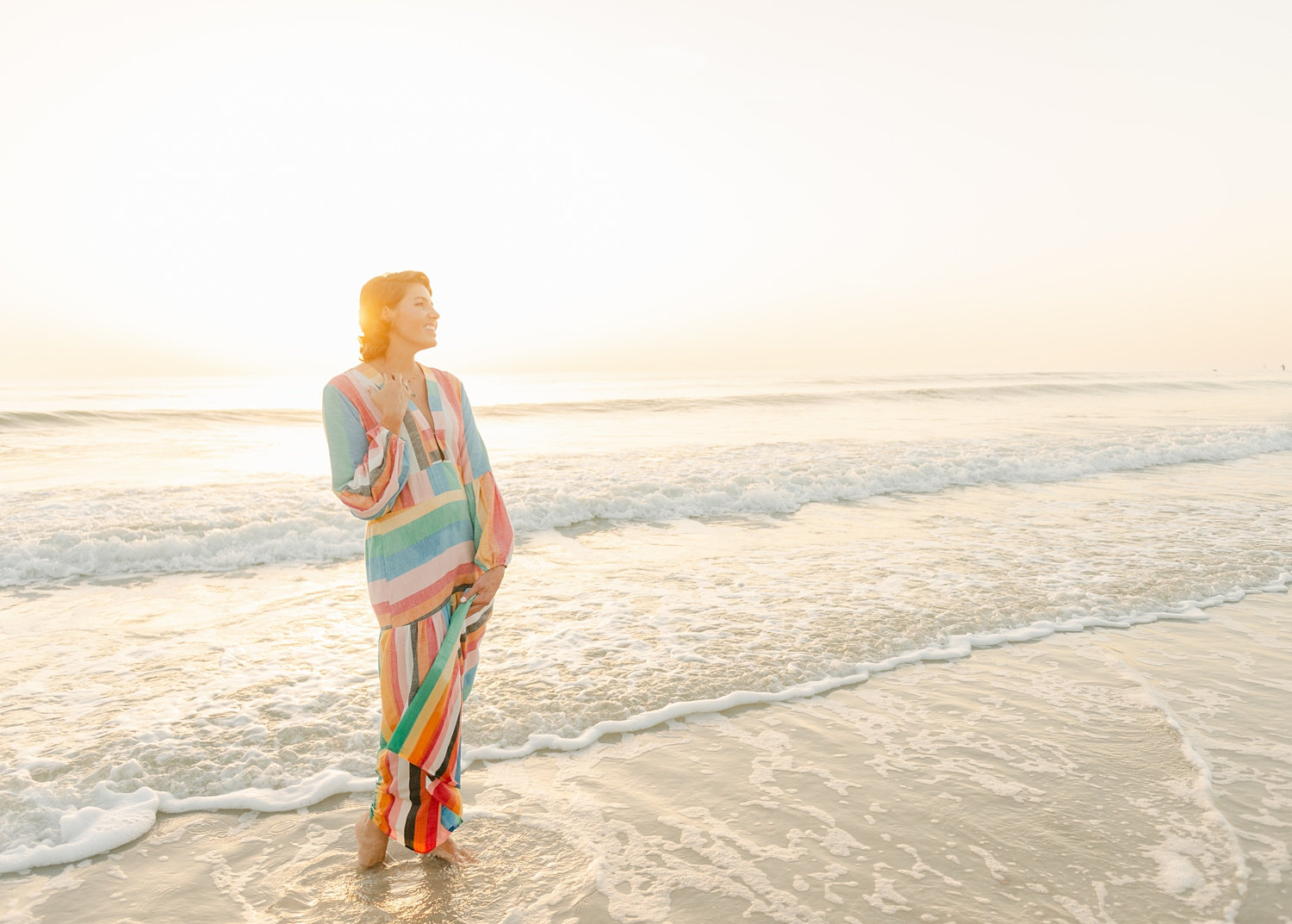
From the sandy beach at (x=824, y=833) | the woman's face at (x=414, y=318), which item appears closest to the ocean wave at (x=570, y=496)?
the sandy beach at (x=824, y=833)

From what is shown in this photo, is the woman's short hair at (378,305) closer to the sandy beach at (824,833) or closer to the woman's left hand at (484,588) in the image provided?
the woman's left hand at (484,588)

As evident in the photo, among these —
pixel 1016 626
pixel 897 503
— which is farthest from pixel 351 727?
pixel 897 503

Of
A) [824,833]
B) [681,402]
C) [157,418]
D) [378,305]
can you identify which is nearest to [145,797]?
[378,305]

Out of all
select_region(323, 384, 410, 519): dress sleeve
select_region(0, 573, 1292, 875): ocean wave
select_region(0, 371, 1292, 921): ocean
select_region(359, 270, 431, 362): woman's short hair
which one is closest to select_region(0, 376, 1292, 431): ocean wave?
select_region(0, 371, 1292, 921): ocean

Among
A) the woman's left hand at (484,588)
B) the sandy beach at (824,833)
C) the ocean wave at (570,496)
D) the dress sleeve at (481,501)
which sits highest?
the dress sleeve at (481,501)

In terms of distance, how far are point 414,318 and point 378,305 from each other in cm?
13

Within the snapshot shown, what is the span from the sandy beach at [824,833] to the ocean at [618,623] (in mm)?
28

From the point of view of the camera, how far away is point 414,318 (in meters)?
2.62

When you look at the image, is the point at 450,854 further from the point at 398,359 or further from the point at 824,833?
the point at 398,359

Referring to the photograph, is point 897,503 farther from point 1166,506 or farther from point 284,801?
point 284,801

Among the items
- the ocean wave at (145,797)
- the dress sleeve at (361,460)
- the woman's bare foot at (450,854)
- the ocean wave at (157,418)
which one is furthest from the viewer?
the ocean wave at (157,418)

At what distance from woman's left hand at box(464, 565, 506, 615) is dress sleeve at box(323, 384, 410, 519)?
45cm

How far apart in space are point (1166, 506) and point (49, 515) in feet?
47.5

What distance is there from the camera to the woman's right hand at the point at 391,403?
251 centimetres
